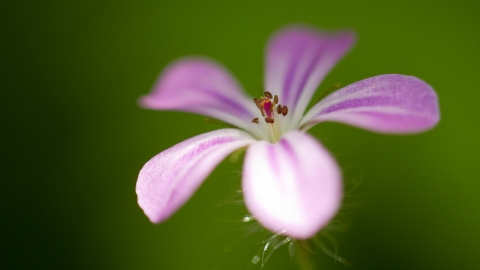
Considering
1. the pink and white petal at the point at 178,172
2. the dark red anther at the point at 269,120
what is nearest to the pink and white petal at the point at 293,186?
the pink and white petal at the point at 178,172

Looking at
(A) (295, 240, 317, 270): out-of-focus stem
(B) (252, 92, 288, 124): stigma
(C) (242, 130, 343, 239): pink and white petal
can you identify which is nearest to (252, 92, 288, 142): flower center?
(B) (252, 92, 288, 124): stigma

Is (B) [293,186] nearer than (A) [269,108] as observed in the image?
Yes

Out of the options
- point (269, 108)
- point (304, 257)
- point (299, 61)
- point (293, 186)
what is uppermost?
point (299, 61)

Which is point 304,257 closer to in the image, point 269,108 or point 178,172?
point 178,172

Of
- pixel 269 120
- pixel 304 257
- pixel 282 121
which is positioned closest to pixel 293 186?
pixel 304 257

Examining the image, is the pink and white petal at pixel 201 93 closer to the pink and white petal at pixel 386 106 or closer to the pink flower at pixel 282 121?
the pink flower at pixel 282 121

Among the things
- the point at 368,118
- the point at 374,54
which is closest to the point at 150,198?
the point at 368,118

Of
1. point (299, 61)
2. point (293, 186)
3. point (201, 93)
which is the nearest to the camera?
point (293, 186)

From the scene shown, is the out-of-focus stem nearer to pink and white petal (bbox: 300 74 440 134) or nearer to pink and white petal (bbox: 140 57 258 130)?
pink and white petal (bbox: 300 74 440 134)
